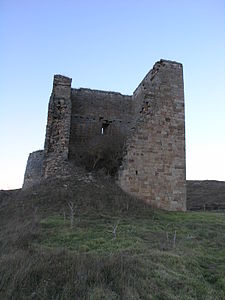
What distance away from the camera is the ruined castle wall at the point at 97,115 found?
13.7 metres

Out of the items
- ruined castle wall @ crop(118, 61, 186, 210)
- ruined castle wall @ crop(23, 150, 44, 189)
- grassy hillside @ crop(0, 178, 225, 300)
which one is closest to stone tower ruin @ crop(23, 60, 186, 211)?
ruined castle wall @ crop(118, 61, 186, 210)

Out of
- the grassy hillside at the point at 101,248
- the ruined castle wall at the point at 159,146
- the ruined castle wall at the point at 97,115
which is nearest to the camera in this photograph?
the grassy hillside at the point at 101,248

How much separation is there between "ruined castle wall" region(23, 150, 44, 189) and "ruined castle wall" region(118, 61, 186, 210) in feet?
21.2

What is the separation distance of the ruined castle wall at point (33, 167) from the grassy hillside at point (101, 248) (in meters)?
5.87

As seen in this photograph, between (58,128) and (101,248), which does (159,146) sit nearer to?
(58,128)

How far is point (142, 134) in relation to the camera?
40.1ft

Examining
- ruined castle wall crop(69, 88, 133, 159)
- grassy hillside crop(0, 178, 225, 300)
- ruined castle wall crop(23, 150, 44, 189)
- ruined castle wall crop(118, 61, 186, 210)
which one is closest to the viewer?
grassy hillside crop(0, 178, 225, 300)

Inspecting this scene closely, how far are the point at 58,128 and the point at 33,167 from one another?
17.5 feet

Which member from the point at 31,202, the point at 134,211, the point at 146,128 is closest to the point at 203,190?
the point at 146,128

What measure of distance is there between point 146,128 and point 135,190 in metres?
2.58

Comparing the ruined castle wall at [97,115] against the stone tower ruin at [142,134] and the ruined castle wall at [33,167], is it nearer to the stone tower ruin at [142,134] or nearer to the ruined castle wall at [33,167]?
the stone tower ruin at [142,134]

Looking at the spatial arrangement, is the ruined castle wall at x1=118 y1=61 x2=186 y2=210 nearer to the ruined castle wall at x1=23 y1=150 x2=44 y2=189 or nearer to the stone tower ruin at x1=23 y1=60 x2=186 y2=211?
the stone tower ruin at x1=23 y1=60 x2=186 y2=211

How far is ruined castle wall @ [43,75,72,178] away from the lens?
38.7ft

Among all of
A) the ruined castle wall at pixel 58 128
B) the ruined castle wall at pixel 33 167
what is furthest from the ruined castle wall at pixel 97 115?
the ruined castle wall at pixel 33 167
